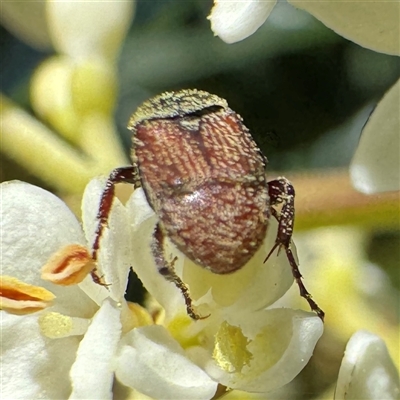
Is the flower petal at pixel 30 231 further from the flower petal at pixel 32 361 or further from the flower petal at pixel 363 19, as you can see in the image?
the flower petal at pixel 363 19

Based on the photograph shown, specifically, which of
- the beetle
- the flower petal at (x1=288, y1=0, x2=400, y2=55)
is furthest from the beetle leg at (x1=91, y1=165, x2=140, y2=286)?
the flower petal at (x1=288, y1=0, x2=400, y2=55)

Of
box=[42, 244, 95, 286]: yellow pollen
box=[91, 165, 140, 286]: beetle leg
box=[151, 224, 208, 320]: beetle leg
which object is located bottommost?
box=[151, 224, 208, 320]: beetle leg

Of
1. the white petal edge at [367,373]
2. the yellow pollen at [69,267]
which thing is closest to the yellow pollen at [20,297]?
the yellow pollen at [69,267]

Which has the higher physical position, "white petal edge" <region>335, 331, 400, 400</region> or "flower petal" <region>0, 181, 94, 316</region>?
"flower petal" <region>0, 181, 94, 316</region>

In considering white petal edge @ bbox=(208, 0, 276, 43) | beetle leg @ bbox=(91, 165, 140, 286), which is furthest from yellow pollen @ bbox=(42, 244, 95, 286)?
white petal edge @ bbox=(208, 0, 276, 43)

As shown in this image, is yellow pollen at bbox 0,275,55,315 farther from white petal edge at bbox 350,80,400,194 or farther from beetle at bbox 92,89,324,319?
white petal edge at bbox 350,80,400,194

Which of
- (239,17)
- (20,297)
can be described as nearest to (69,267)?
(20,297)

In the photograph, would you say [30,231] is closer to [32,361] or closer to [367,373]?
[32,361]
